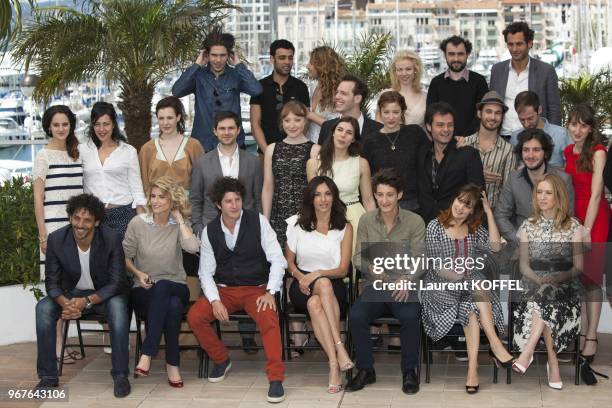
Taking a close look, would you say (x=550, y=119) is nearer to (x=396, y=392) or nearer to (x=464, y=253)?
(x=464, y=253)

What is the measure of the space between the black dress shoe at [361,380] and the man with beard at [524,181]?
125 centimetres

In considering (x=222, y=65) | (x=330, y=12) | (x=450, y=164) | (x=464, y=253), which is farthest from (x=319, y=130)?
(x=330, y=12)

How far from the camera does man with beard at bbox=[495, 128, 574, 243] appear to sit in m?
6.78

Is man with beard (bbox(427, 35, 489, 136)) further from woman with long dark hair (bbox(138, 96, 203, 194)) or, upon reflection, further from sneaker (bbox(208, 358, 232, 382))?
sneaker (bbox(208, 358, 232, 382))

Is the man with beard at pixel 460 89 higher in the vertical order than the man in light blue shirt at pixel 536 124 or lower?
higher

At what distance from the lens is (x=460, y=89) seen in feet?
26.2

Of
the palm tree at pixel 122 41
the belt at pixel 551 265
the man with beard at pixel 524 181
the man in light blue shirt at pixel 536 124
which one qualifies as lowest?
the belt at pixel 551 265

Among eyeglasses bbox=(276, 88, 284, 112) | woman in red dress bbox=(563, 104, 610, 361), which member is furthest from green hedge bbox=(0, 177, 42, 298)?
woman in red dress bbox=(563, 104, 610, 361)

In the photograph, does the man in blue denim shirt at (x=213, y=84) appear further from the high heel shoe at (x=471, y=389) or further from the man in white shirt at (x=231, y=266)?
the high heel shoe at (x=471, y=389)

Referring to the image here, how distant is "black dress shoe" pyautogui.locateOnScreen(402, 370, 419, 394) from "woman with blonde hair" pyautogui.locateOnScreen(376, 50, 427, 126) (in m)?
2.18

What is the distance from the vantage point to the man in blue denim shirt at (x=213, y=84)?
8.05m

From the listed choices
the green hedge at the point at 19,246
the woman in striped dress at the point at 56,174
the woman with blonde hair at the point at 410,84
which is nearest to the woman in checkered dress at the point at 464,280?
the woman with blonde hair at the point at 410,84

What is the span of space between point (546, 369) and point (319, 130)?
2474 mm

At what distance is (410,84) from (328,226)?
169cm
